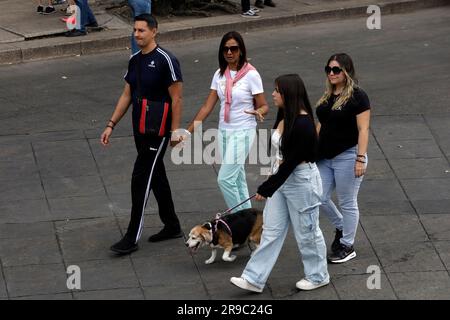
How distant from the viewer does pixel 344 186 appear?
8.42 m

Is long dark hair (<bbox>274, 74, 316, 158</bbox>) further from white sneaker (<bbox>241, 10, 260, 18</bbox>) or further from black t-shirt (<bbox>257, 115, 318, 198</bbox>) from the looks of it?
white sneaker (<bbox>241, 10, 260, 18</bbox>)

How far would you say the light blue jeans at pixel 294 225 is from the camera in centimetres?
787

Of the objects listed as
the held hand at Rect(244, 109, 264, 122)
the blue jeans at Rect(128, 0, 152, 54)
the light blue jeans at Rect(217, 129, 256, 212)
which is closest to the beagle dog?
the light blue jeans at Rect(217, 129, 256, 212)

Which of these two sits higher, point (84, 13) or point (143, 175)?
point (143, 175)

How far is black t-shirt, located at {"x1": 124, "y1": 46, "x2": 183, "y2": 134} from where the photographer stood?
859 centimetres

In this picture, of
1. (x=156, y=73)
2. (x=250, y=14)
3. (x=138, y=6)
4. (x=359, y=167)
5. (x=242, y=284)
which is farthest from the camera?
(x=250, y=14)

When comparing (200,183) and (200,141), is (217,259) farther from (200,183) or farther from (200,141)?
(200,141)

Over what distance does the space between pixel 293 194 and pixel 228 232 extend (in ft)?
2.64

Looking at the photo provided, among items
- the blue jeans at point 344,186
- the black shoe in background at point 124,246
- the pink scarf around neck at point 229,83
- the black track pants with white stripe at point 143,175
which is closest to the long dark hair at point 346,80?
the blue jeans at point 344,186

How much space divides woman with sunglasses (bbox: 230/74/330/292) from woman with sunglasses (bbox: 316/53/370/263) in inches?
18.9

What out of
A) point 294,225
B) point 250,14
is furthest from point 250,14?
point 294,225

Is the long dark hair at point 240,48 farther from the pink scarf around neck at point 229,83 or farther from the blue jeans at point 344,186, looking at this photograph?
the blue jeans at point 344,186

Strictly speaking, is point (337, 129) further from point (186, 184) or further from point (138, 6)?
point (138, 6)

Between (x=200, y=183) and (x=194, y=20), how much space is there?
5.88 metres
